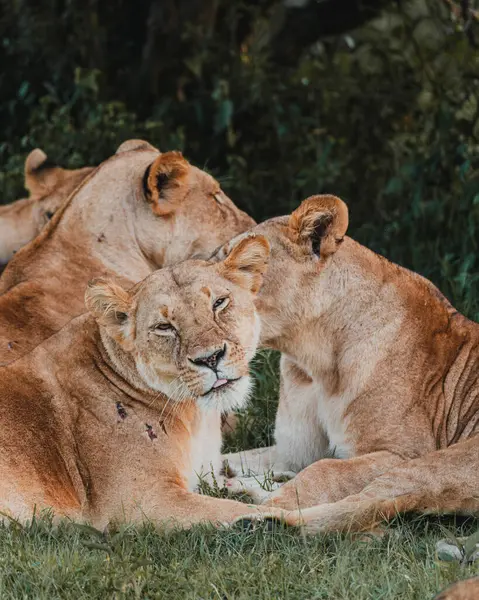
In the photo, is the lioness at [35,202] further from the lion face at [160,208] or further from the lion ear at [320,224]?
the lion ear at [320,224]

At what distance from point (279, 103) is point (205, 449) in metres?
4.01

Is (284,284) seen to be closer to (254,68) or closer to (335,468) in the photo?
(335,468)

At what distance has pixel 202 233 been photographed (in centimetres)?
619

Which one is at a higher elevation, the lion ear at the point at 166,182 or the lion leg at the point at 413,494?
the lion ear at the point at 166,182


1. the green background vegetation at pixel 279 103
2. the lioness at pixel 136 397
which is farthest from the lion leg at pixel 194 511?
the green background vegetation at pixel 279 103

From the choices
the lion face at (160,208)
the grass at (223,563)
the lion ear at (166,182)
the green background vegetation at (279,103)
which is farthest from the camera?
the green background vegetation at (279,103)

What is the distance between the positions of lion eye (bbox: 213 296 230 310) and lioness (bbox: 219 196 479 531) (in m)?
0.38

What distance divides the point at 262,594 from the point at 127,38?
600cm

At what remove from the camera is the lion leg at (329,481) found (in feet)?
15.5

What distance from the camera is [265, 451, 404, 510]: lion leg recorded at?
473 cm

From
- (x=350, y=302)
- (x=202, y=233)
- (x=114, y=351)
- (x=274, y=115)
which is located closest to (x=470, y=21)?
(x=274, y=115)

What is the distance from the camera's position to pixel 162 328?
4.71m

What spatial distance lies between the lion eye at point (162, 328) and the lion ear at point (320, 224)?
2.29ft

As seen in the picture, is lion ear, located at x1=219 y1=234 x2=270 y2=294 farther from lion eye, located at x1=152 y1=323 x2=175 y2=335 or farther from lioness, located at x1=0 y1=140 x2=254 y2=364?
lioness, located at x1=0 y1=140 x2=254 y2=364
